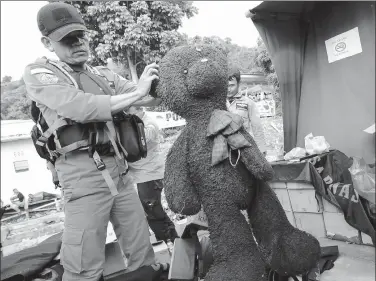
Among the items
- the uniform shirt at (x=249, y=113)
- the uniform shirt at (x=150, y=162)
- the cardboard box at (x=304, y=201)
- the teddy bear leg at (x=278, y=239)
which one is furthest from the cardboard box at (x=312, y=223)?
the uniform shirt at (x=150, y=162)

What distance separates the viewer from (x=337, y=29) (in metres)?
1.49

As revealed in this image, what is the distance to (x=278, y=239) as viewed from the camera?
4.90ft

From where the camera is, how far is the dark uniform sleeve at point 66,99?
152cm

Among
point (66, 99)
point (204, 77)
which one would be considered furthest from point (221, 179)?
point (66, 99)

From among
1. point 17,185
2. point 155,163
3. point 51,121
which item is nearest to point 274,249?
point 51,121

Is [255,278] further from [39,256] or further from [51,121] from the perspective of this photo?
[39,256]

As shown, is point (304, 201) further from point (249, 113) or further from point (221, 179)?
point (221, 179)

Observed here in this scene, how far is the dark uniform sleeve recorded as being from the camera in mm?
1523

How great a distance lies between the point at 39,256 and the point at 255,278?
1.79 meters

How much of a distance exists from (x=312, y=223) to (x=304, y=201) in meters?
0.19

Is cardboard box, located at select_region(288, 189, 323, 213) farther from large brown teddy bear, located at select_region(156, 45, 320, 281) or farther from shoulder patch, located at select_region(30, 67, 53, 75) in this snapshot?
shoulder patch, located at select_region(30, 67, 53, 75)

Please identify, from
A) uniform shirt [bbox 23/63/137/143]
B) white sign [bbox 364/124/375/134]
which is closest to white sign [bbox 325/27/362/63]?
white sign [bbox 364/124/375/134]

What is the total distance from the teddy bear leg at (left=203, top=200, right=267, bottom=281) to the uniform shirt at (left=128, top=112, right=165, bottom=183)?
1300mm

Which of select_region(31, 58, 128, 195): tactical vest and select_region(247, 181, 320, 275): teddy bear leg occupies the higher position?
select_region(31, 58, 128, 195): tactical vest
